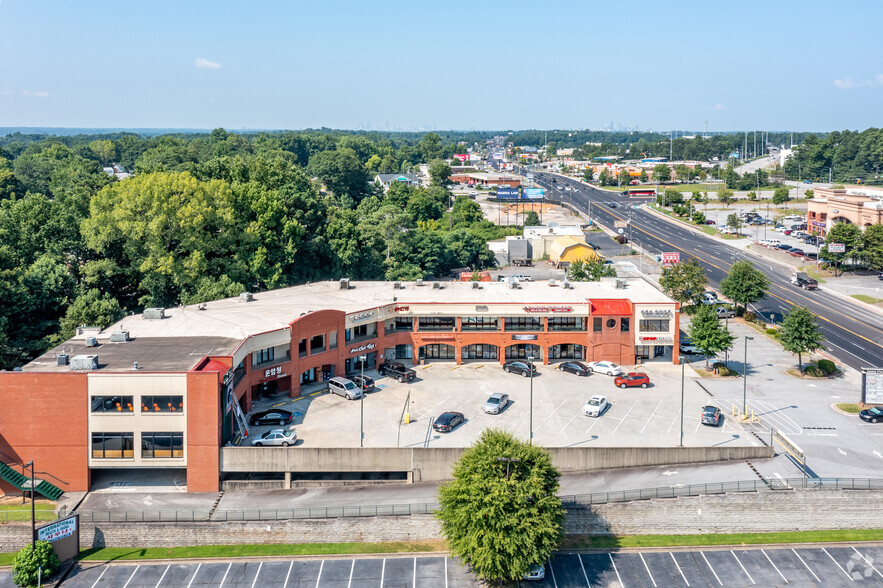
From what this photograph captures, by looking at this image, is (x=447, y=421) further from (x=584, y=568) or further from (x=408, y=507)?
(x=584, y=568)

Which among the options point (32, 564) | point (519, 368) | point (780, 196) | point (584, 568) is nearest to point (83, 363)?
point (32, 564)

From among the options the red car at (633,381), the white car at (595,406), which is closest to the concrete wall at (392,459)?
the white car at (595,406)

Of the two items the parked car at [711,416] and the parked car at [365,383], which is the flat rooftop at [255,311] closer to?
the parked car at [365,383]

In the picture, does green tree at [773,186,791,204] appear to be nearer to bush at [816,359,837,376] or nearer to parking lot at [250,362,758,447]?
bush at [816,359,837,376]

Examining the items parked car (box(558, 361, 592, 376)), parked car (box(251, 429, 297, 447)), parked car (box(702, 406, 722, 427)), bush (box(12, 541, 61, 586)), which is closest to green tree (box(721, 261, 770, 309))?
parked car (box(558, 361, 592, 376))

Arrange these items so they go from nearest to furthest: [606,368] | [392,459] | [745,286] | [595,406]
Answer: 1. [392,459]
2. [595,406]
3. [606,368]
4. [745,286]

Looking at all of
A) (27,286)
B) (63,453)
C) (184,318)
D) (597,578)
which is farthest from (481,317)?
(27,286)

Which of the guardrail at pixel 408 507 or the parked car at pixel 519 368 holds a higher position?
the parked car at pixel 519 368
